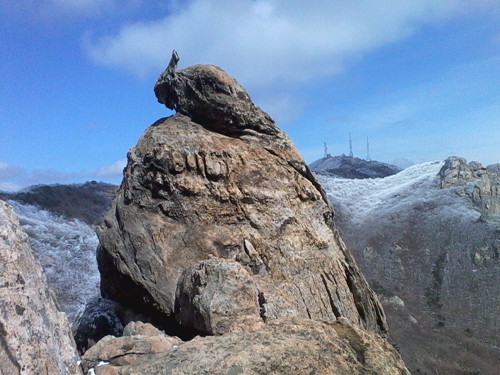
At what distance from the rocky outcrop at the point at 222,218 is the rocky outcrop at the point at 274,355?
1.85 meters

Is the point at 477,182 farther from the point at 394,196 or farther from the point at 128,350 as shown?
the point at 128,350

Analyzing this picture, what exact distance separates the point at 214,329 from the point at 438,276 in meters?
22.4

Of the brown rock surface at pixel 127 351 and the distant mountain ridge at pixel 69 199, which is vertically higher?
the distant mountain ridge at pixel 69 199

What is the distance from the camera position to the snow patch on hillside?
31062mm

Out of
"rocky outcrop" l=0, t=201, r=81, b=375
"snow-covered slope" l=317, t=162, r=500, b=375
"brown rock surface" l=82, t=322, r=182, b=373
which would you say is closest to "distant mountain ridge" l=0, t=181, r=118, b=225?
"snow-covered slope" l=317, t=162, r=500, b=375

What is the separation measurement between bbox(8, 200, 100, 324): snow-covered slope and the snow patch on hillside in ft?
68.7

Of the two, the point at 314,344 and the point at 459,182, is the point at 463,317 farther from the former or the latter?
the point at 314,344

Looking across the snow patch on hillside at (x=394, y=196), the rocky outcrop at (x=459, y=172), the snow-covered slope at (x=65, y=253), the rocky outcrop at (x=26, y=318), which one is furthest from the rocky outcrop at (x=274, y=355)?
the rocky outcrop at (x=459, y=172)

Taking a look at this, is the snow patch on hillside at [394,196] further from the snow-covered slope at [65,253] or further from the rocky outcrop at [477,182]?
the snow-covered slope at [65,253]

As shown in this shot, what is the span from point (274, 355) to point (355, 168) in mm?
61160

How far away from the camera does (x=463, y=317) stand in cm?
1970

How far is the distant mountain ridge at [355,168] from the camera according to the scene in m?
57.7

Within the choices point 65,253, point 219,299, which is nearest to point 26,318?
point 219,299

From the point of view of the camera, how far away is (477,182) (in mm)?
31266
